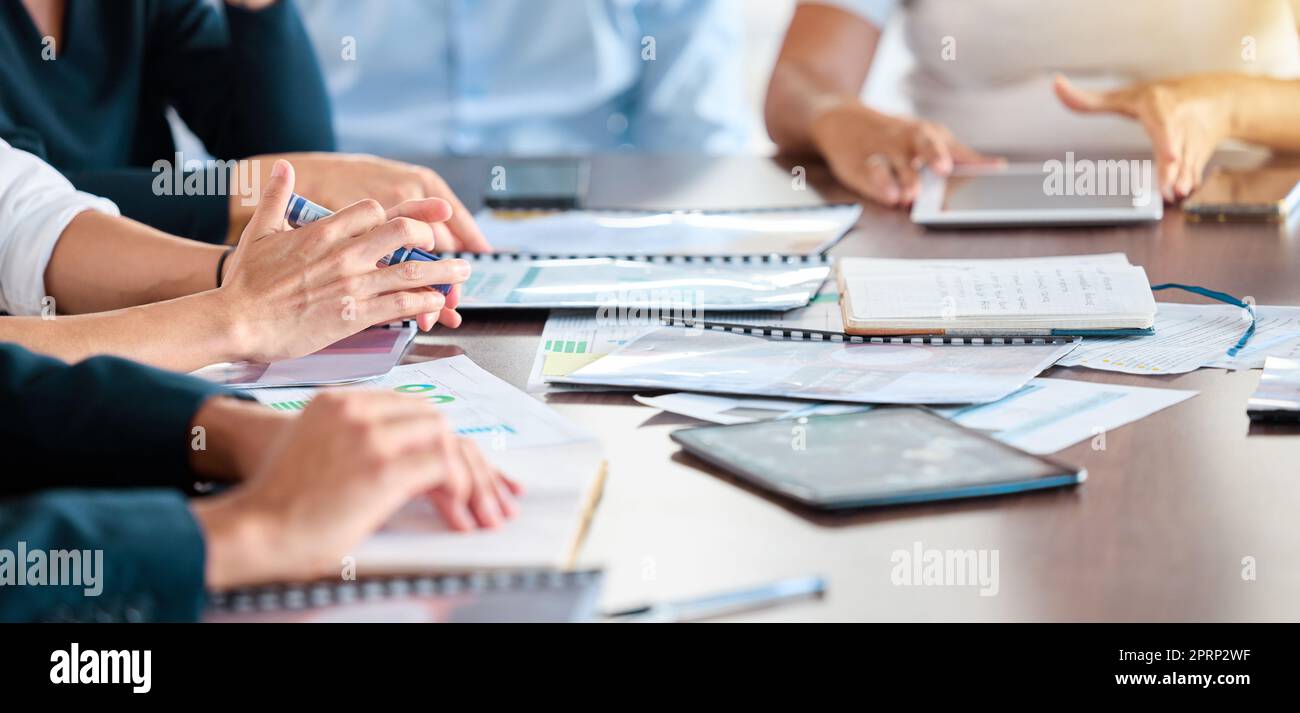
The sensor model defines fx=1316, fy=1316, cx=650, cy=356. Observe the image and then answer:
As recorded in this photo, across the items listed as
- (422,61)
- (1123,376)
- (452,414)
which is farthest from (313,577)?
(422,61)

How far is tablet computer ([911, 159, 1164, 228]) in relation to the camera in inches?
57.8

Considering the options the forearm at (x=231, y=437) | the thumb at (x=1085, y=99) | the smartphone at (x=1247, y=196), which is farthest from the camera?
the thumb at (x=1085, y=99)

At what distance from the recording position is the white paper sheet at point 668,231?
1.39 metres

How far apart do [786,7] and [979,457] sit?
374 centimetres

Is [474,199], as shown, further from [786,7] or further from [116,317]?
[786,7]

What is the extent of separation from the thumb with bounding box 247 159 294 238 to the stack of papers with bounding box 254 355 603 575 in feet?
0.57

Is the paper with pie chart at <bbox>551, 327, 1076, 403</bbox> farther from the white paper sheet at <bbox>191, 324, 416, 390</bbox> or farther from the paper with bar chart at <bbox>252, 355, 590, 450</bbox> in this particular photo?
the white paper sheet at <bbox>191, 324, 416, 390</bbox>

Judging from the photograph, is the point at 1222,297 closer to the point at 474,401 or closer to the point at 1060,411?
the point at 1060,411

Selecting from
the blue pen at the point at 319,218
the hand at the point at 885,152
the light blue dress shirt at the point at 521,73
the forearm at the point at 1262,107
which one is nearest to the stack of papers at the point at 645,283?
the blue pen at the point at 319,218

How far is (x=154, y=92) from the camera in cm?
181

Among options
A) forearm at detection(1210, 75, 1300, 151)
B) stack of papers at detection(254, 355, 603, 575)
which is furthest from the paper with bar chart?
forearm at detection(1210, 75, 1300, 151)

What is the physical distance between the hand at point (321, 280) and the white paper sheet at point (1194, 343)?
0.51 m

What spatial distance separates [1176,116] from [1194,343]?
2.11 ft

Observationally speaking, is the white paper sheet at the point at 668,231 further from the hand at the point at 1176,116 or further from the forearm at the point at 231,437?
the forearm at the point at 231,437
